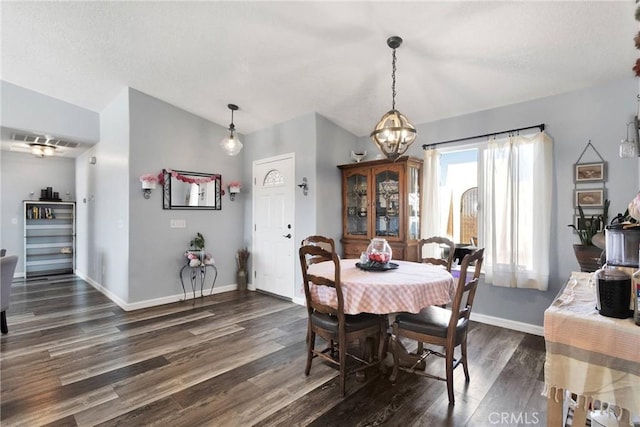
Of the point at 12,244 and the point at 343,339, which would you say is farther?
the point at 12,244

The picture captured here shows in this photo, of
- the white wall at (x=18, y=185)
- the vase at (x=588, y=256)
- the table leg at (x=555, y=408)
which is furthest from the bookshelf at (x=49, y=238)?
the vase at (x=588, y=256)

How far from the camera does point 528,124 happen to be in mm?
3229

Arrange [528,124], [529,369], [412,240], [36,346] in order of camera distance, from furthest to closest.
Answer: [412,240]
[528,124]
[36,346]
[529,369]

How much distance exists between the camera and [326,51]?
277 cm

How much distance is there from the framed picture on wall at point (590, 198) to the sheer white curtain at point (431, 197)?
52.8 inches

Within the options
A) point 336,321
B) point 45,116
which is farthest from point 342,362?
point 45,116

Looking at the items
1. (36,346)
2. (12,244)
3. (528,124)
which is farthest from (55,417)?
(12,244)

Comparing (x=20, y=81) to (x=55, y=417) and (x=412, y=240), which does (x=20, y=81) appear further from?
(x=412, y=240)

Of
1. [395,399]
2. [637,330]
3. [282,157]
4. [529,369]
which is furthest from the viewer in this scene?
[282,157]

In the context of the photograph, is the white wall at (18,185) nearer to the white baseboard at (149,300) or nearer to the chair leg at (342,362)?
the white baseboard at (149,300)

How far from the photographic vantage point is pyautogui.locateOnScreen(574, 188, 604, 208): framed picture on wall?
9.26ft

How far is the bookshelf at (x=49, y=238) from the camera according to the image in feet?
19.7

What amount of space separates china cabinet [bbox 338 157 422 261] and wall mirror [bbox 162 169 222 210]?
6.69 feet

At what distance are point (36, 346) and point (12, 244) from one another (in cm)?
443
